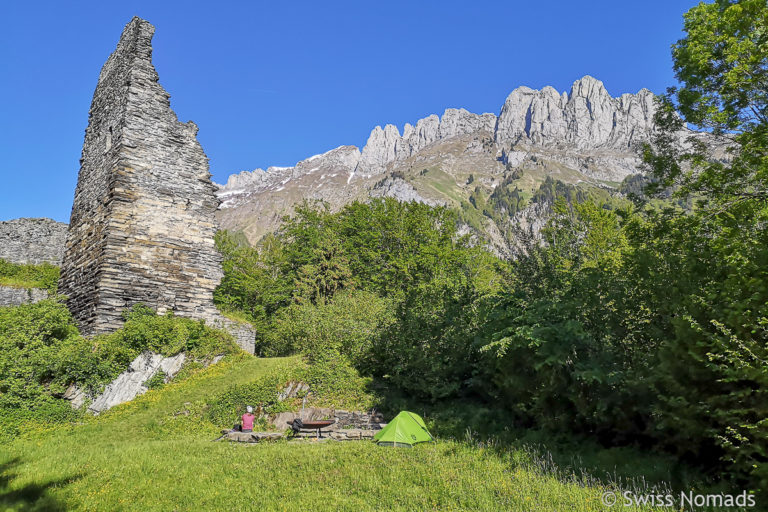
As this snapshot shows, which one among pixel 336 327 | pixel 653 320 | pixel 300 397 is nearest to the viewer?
pixel 653 320

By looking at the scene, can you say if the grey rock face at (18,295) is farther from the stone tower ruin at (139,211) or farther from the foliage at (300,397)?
the foliage at (300,397)

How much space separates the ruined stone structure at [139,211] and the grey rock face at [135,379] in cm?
214

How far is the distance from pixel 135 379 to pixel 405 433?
1039 centimetres

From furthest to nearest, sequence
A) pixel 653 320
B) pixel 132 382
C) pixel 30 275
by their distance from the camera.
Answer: pixel 30 275 < pixel 132 382 < pixel 653 320

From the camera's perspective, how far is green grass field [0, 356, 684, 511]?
6.39 meters

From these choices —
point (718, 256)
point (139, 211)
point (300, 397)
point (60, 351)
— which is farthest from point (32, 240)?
point (718, 256)

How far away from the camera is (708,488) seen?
570cm

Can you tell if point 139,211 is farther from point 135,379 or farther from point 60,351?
point 135,379

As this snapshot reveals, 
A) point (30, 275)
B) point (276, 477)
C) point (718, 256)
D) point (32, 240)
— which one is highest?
point (32, 240)

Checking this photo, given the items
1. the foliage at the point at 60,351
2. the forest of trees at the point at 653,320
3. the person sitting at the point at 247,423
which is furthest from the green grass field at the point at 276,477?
the forest of trees at the point at 653,320

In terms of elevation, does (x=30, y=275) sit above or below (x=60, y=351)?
above

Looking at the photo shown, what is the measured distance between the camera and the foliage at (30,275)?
71.7 ft

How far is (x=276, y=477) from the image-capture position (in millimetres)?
7773

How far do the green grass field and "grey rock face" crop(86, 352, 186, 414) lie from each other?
7.62 feet
